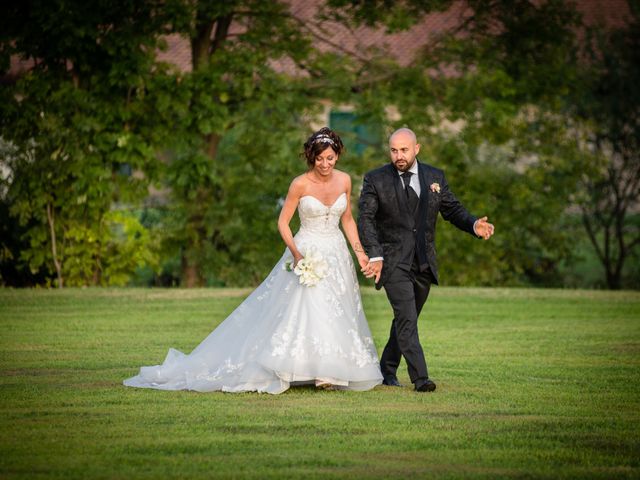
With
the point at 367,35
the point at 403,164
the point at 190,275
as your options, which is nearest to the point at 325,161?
the point at 403,164

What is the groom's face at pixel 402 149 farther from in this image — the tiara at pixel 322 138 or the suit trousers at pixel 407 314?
the suit trousers at pixel 407 314

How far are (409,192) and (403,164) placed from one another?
8.9 inches

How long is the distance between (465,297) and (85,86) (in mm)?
7242

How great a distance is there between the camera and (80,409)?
8.59m

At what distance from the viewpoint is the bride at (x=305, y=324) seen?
9.44 metres

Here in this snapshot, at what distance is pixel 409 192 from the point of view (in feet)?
30.7

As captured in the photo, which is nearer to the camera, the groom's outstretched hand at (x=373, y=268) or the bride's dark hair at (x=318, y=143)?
the groom's outstretched hand at (x=373, y=268)

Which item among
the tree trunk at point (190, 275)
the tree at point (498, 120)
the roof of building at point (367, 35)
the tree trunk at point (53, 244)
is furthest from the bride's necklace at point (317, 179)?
the tree trunk at point (190, 275)

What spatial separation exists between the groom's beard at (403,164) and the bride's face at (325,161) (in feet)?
1.85

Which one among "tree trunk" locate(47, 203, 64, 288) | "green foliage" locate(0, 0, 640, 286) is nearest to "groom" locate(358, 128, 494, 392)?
"green foliage" locate(0, 0, 640, 286)

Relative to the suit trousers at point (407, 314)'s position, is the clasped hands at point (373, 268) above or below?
above

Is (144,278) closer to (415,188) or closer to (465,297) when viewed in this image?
(465,297)

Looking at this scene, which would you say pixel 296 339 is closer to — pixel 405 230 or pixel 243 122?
pixel 405 230

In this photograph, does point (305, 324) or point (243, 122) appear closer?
point (305, 324)
